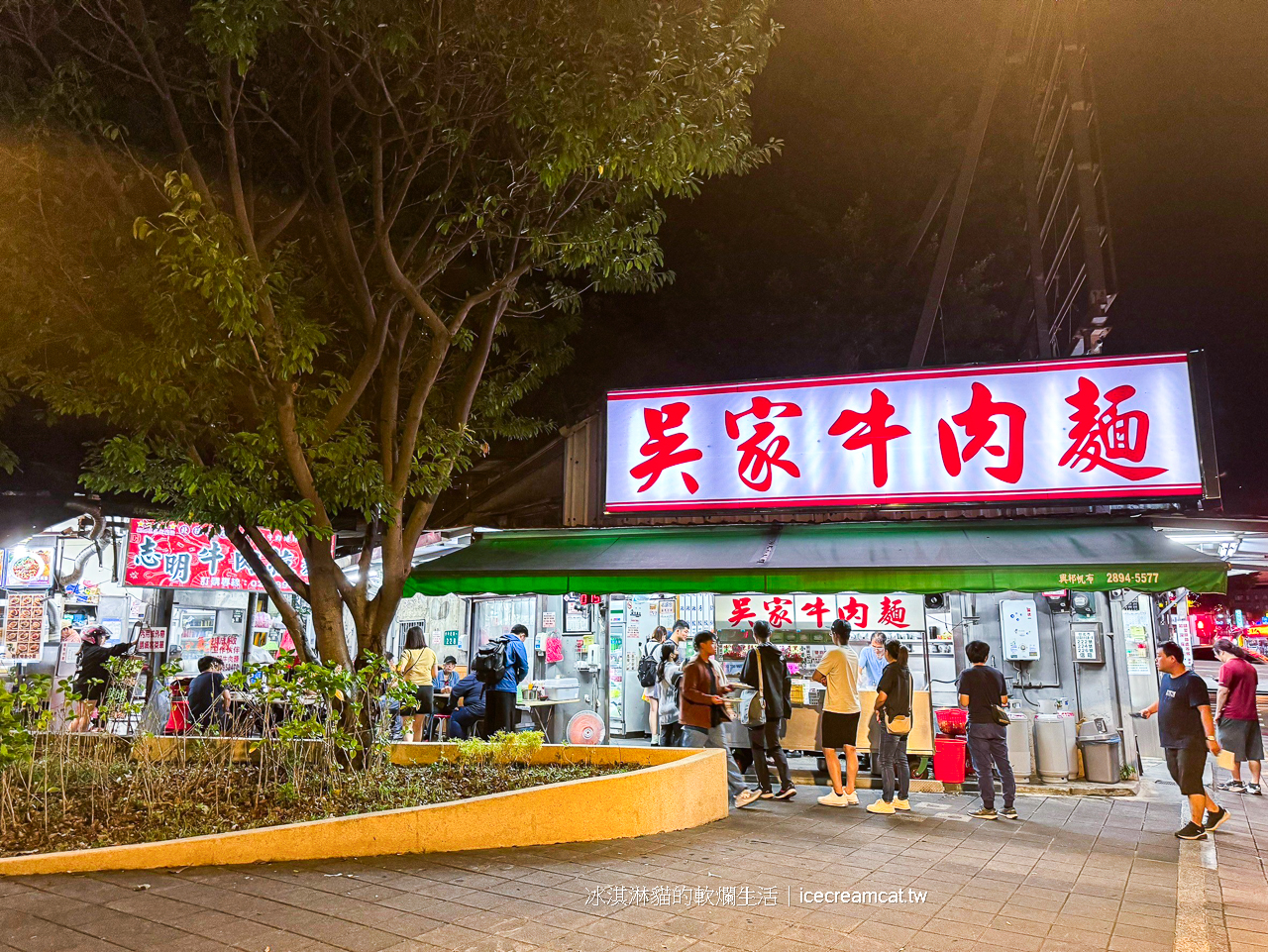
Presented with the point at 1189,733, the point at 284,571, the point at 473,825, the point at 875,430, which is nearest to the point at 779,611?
the point at 875,430

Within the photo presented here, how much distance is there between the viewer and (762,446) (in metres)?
10.7

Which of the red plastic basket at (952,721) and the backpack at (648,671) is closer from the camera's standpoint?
the red plastic basket at (952,721)

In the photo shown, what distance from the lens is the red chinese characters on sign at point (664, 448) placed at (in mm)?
10938

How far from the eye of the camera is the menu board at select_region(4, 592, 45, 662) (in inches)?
522

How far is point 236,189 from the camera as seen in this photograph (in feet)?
22.5

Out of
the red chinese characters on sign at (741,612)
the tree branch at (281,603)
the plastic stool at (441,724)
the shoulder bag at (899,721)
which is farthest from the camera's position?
the red chinese characters on sign at (741,612)

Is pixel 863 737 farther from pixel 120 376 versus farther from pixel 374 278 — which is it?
pixel 120 376

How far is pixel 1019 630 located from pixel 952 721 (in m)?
3.67

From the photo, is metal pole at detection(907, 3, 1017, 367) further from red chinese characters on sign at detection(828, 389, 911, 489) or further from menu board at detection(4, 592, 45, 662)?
menu board at detection(4, 592, 45, 662)

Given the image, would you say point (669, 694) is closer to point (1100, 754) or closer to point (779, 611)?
point (779, 611)

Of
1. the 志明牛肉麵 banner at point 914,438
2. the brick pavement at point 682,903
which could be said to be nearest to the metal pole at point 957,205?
→ the 志明牛肉麵 banner at point 914,438

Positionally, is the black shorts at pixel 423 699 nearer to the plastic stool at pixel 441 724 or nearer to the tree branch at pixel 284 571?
the plastic stool at pixel 441 724

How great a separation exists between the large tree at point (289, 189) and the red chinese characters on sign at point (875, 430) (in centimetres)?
366

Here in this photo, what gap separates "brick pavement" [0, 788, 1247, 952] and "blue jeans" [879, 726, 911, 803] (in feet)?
4.21
